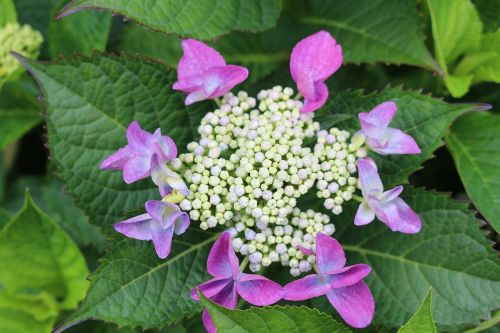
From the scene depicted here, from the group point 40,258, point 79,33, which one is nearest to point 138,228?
point 40,258

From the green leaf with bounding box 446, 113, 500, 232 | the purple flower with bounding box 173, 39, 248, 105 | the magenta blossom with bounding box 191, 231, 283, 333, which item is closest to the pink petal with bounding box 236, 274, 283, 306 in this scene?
the magenta blossom with bounding box 191, 231, 283, 333

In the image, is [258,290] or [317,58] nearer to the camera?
[258,290]

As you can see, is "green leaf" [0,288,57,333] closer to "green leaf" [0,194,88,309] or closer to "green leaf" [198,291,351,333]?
"green leaf" [0,194,88,309]

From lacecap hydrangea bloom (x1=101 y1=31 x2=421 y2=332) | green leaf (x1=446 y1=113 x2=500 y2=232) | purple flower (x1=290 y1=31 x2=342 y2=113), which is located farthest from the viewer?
green leaf (x1=446 y1=113 x2=500 y2=232)

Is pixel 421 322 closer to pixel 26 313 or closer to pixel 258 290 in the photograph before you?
pixel 258 290

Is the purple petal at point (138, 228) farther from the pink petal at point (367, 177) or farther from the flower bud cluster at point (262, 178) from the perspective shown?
the pink petal at point (367, 177)

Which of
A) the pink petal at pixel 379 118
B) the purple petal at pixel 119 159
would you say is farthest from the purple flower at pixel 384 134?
the purple petal at pixel 119 159
